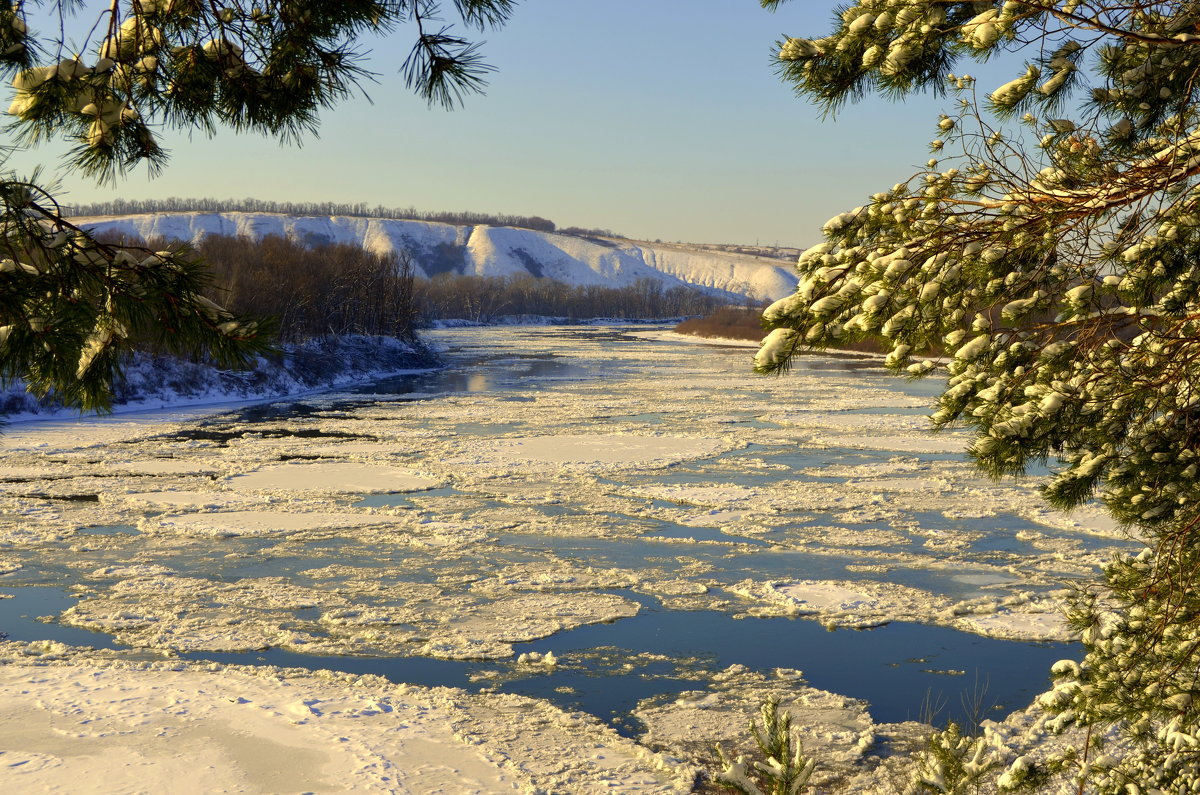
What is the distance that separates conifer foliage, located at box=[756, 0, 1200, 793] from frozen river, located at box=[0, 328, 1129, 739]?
3.34m

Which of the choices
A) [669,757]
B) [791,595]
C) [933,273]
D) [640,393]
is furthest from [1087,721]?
[640,393]

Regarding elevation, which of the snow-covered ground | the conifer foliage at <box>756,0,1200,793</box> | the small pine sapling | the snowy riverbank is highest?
the conifer foliage at <box>756,0,1200,793</box>

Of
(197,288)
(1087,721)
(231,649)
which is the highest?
(197,288)

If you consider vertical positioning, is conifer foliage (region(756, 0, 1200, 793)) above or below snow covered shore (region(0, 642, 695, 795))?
above

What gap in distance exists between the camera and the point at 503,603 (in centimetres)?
1105

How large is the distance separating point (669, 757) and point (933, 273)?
4044 millimetres

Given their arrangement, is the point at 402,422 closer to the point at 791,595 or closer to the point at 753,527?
the point at 753,527

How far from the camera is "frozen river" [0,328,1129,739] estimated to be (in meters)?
9.50

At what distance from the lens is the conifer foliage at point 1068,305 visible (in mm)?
5055

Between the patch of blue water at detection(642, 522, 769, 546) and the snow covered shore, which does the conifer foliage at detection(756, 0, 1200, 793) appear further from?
the patch of blue water at detection(642, 522, 769, 546)

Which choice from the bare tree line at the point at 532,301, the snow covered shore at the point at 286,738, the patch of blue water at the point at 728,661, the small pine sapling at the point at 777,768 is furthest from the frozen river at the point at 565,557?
the bare tree line at the point at 532,301

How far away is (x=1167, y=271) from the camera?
5711mm

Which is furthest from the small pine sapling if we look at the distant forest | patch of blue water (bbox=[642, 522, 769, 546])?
the distant forest

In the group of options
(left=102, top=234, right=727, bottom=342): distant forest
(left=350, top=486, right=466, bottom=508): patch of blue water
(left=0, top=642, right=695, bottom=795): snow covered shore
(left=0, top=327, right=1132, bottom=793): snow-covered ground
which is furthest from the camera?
(left=102, top=234, right=727, bottom=342): distant forest
